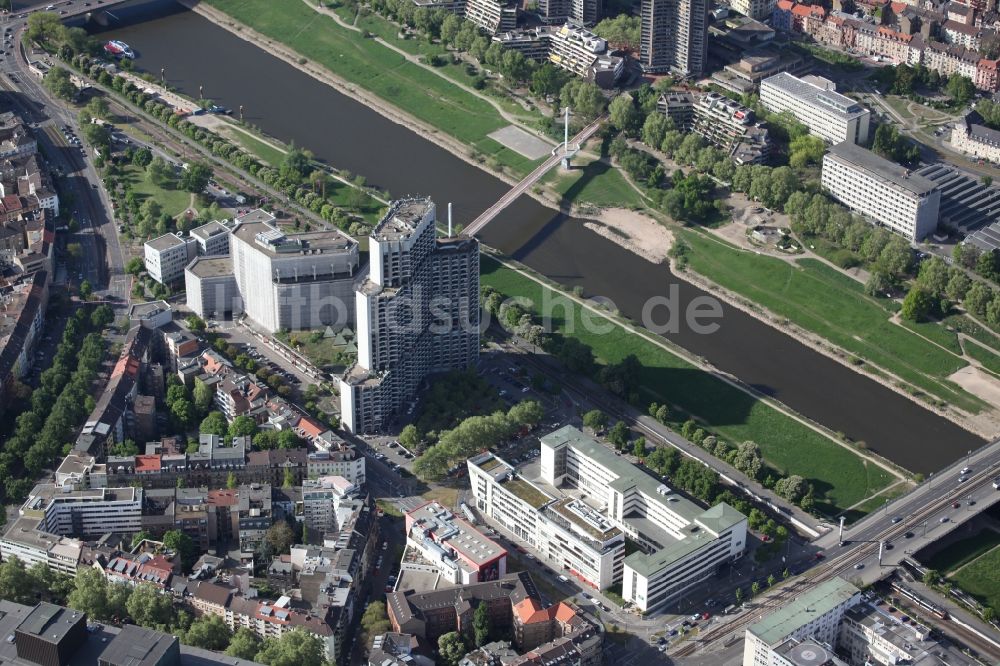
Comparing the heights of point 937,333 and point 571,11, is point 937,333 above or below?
below

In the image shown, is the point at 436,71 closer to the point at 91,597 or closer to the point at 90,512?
the point at 90,512

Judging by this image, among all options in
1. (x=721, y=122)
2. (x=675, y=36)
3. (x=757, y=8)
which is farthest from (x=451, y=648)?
(x=757, y=8)

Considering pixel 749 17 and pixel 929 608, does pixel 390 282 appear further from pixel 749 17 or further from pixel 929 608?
pixel 749 17

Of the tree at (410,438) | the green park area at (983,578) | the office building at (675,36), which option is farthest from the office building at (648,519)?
the office building at (675,36)

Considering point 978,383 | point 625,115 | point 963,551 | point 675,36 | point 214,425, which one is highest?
point 675,36

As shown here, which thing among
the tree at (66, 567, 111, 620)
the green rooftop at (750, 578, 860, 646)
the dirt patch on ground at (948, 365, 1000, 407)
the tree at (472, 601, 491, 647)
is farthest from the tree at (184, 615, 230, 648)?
the dirt patch on ground at (948, 365, 1000, 407)

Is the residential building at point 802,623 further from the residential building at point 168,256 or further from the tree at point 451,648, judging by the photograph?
the residential building at point 168,256
